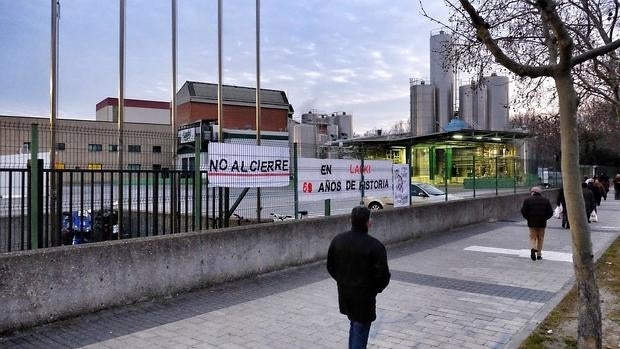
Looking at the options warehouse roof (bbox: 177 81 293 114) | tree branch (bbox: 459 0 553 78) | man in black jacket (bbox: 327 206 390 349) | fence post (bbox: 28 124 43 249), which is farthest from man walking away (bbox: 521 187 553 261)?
warehouse roof (bbox: 177 81 293 114)

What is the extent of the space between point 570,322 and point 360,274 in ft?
11.5

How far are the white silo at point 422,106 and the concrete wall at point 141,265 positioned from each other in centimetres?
4115

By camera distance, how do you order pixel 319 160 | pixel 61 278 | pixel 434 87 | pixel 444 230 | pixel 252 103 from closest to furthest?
1. pixel 61 278
2. pixel 319 160
3. pixel 444 230
4. pixel 434 87
5. pixel 252 103

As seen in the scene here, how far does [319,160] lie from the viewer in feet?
36.9

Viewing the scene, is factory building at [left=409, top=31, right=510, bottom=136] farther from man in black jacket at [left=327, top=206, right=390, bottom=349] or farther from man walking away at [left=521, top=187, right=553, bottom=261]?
man in black jacket at [left=327, top=206, right=390, bottom=349]

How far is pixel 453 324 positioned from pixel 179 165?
5.11 meters

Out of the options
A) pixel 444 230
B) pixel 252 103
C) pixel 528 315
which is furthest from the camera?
pixel 252 103

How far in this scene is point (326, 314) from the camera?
677cm

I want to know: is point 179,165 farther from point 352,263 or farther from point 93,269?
point 352,263

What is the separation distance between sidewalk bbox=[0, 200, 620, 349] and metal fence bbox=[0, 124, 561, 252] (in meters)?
1.42

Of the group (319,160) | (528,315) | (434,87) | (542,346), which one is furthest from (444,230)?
(434,87)

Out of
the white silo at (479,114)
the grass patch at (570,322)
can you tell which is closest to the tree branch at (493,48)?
the grass patch at (570,322)

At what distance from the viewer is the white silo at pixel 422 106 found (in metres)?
50.2

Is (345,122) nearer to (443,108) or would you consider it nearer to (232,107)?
(232,107)
